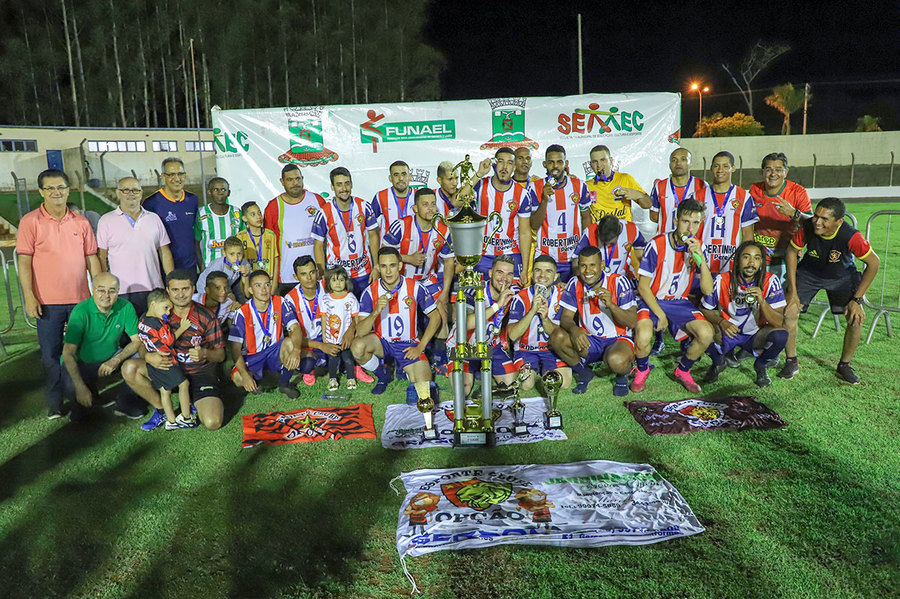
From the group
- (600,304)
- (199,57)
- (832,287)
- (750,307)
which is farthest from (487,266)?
(199,57)

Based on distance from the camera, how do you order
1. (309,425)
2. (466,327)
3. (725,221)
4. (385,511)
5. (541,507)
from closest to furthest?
(541,507) < (385,511) < (466,327) < (309,425) < (725,221)

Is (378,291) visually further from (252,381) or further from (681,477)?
(681,477)

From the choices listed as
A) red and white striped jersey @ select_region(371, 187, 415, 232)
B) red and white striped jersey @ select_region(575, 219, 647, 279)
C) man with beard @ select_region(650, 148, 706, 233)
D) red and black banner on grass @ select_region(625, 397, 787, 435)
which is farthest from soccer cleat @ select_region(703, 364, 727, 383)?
red and white striped jersey @ select_region(371, 187, 415, 232)

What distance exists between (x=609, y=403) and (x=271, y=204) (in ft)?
12.8

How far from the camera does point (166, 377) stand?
4.85 metres

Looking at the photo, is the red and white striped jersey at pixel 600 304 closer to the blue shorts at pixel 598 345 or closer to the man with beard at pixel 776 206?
the blue shorts at pixel 598 345

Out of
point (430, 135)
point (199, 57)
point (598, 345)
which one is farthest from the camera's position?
point (199, 57)

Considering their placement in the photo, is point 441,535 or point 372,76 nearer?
point 441,535

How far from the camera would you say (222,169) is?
9672mm

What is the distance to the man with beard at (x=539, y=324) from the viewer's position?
5406 mm

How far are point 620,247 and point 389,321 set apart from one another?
2332 millimetres

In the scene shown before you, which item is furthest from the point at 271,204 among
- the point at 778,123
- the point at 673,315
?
the point at 778,123

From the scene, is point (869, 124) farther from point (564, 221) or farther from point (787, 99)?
point (564, 221)

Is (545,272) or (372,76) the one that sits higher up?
(372,76)
